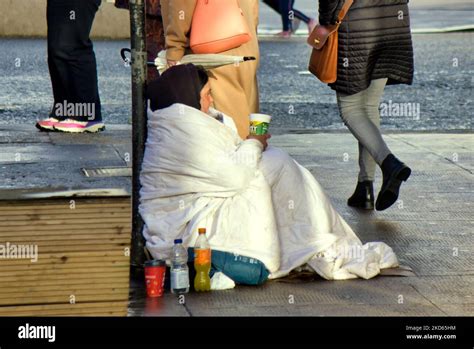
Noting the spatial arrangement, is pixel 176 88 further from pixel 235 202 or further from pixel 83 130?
pixel 83 130

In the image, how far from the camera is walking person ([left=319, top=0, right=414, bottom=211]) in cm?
801

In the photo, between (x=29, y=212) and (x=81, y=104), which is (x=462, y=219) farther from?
(x=81, y=104)

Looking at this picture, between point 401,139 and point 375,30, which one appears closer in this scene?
point 375,30

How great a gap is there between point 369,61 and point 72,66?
140 inches

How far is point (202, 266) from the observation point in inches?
244

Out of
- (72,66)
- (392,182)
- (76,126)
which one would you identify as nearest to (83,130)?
(76,126)

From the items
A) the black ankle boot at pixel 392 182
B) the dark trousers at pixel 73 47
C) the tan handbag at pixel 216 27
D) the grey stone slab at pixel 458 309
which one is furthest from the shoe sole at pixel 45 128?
the grey stone slab at pixel 458 309

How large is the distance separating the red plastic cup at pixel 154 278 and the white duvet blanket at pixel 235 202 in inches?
13.2

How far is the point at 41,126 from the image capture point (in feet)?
36.5

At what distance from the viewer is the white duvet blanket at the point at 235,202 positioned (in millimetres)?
6418

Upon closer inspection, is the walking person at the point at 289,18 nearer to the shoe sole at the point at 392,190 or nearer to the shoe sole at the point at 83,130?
the shoe sole at the point at 83,130
